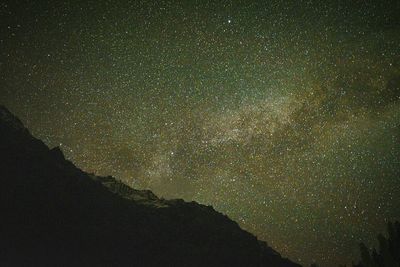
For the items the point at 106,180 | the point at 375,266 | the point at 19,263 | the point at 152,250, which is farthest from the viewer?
the point at 106,180

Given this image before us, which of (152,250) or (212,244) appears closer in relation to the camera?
(152,250)

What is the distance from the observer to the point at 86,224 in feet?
256

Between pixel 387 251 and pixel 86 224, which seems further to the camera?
pixel 86 224

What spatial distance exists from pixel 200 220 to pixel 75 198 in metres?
46.5

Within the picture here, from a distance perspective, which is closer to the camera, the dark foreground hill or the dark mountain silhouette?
the dark mountain silhouette

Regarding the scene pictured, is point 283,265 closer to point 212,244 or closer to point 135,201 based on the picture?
point 212,244

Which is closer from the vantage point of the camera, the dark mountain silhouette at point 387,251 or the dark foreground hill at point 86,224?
the dark mountain silhouette at point 387,251

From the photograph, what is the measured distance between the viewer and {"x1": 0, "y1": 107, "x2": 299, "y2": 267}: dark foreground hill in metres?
65.4

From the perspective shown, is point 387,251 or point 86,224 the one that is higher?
point 387,251

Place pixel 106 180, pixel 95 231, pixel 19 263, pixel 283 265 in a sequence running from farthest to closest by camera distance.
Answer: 1. pixel 106 180
2. pixel 283 265
3. pixel 95 231
4. pixel 19 263

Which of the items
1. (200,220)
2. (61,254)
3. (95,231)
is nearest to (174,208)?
(200,220)

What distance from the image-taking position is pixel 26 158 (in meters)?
71.0

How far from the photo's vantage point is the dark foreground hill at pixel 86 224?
6544 cm

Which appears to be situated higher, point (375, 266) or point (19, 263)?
point (375, 266)
